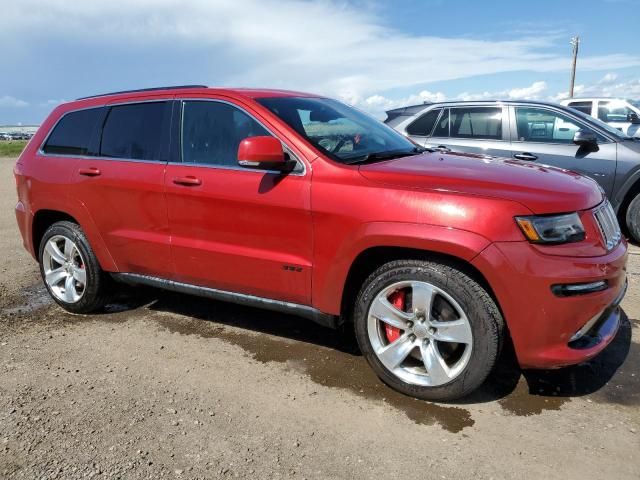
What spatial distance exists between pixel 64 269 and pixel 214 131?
1933mm

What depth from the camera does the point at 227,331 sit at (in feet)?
13.4

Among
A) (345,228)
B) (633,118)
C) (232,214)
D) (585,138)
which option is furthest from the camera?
(633,118)

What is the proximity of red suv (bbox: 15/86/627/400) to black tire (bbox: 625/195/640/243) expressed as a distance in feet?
11.8

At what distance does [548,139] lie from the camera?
6.42 m

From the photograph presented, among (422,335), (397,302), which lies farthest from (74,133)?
(422,335)

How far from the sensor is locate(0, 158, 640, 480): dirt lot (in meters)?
2.48

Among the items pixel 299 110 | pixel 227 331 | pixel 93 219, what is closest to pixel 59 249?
pixel 93 219

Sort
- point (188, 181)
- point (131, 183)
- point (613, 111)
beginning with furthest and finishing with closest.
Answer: point (613, 111)
point (131, 183)
point (188, 181)

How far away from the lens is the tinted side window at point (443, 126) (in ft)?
22.7

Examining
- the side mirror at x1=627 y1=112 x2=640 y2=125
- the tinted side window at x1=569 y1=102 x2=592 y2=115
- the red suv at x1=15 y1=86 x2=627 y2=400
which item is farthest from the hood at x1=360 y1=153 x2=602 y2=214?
the tinted side window at x1=569 y1=102 x2=592 y2=115

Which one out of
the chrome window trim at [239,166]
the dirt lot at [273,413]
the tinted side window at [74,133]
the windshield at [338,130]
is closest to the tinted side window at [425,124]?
the windshield at [338,130]

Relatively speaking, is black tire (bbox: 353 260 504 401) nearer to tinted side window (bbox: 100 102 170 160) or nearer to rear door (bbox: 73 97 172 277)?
rear door (bbox: 73 97 172 277)

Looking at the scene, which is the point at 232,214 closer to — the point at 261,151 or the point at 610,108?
the point at 261,151

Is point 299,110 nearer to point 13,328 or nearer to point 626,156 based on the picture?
point 13,328
